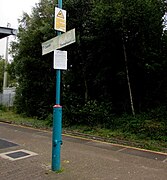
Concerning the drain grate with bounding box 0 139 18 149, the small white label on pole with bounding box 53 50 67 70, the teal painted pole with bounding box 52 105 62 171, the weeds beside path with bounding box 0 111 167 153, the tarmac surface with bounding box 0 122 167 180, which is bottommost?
the drain grate with bounding box 0 139 18 149

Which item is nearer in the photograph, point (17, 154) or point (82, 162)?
point (82, 162)

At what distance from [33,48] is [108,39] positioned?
214 inches

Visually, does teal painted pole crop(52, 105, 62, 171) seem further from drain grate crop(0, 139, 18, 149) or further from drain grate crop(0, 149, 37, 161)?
drain grate crop(0, 139, 18, 149)

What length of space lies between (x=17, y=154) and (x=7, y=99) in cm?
1772

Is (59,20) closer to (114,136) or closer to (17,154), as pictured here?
(17,154)

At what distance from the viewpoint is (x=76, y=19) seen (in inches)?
481

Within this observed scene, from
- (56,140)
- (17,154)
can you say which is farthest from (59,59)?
(17,154)

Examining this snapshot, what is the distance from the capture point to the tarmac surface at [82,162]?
17.4 ft

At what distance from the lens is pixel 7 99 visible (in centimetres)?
2403

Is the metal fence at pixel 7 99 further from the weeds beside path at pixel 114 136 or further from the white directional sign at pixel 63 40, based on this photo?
the white directional sign at pixel 63 40

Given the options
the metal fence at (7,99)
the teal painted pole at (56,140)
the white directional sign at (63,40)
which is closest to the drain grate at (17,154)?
the teal painted pole at (56,140)

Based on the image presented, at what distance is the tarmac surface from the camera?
17.4 feet

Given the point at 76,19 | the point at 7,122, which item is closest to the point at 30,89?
the point at 7,122

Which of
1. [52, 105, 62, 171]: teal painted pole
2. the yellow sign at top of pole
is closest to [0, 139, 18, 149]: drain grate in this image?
→ [52, 105, 62, 171]: teal painted pole
